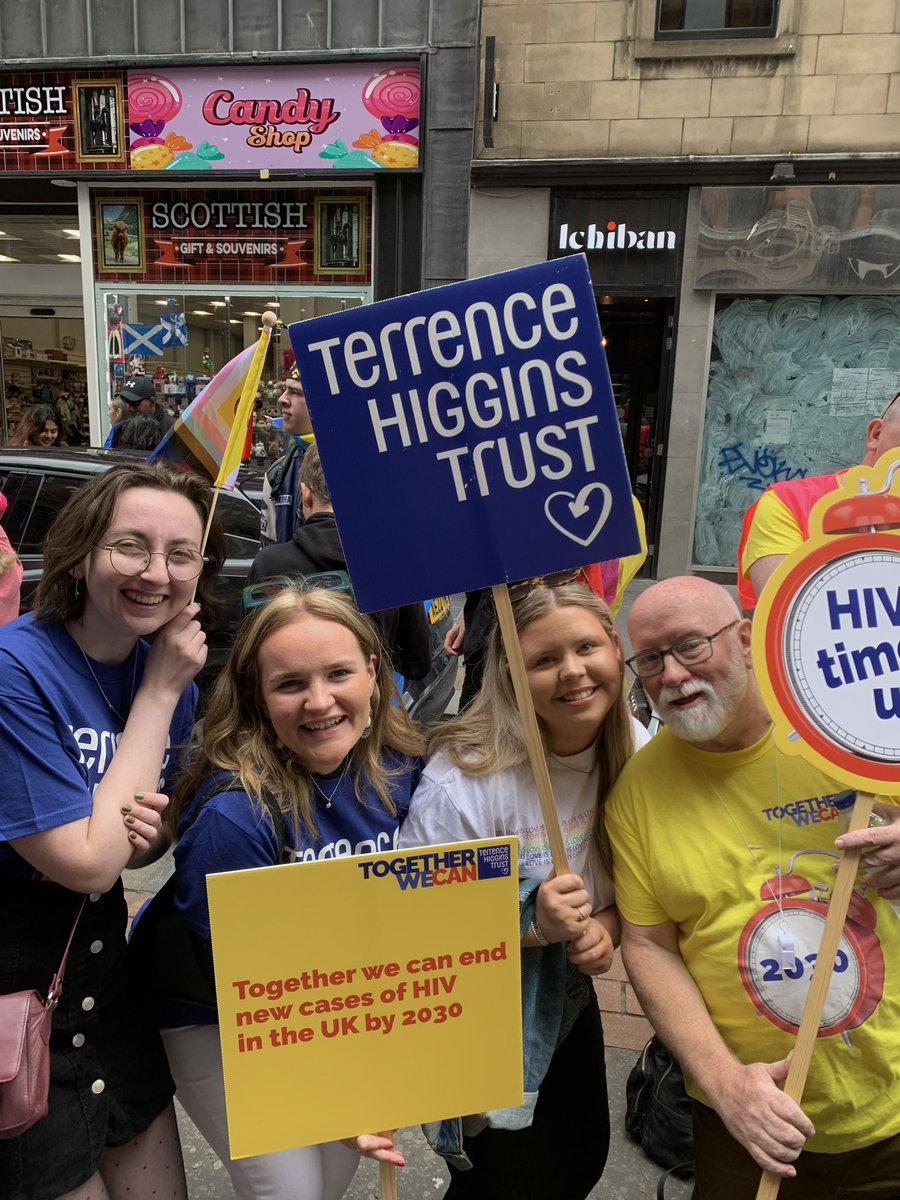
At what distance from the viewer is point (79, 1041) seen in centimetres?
160

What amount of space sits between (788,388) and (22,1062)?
8.84 meters

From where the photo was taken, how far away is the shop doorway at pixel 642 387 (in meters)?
9.09

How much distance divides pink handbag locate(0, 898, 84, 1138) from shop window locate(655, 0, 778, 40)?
9.57 meters

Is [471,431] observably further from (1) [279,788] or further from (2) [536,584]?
(1) [279,788]

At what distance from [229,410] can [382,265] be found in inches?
324

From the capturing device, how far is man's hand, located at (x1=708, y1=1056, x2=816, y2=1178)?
1354mm

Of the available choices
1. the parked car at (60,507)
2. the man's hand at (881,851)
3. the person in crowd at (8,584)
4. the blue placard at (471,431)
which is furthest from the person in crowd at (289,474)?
the man's hand at (881,851)

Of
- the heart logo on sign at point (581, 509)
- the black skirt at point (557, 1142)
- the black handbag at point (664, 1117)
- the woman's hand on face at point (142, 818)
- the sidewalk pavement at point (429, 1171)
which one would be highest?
the heart logo on sign at point (581, 509)

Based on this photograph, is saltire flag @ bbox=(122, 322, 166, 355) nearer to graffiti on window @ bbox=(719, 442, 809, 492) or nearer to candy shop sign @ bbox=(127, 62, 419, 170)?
candy shop sign @ bbox=(127, 62, 419, 170)

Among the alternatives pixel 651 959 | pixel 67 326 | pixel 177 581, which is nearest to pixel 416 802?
pixel 651 959

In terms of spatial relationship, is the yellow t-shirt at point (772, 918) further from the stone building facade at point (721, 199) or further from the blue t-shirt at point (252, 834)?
the stone building facade at point (721, 199)

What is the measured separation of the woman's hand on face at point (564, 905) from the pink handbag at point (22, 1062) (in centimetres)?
90

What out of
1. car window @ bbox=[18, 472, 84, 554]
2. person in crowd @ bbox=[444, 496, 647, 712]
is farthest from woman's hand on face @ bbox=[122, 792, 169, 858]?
car window @ bbox=[18, 472, 84, 554]

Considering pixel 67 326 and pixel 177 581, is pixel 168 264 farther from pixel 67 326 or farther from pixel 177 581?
pixel 177 581
